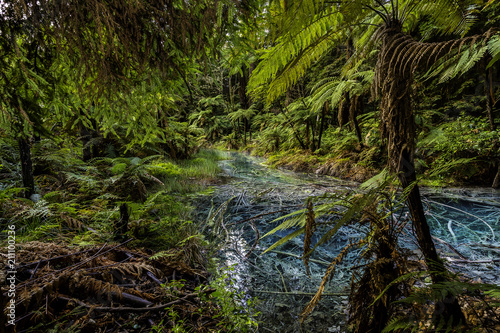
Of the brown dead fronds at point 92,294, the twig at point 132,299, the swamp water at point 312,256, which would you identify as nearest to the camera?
the brown dead fronds at point 92,294

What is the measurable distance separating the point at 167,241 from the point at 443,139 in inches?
→ 176

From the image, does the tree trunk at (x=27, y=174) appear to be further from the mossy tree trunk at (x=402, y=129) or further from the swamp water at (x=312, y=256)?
the mossy tree trunk at (x=402, y=129)

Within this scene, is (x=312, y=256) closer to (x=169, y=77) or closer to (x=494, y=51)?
(x=494, y=51)

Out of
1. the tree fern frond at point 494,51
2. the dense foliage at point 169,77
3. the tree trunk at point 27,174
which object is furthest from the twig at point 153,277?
the tree fern frond at point 494,51

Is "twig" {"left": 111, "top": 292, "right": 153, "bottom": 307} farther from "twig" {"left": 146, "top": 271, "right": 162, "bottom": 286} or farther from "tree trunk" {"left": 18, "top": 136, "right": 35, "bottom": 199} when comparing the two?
"tree trunk" {"left": 18, "top": 136, "right": 35, "bottom": 199}

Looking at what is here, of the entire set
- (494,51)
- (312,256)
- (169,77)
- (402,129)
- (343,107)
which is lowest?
(312,256)

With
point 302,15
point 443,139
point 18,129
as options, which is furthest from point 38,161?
point 443,139

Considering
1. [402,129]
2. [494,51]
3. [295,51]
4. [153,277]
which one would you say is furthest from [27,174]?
[494,51]

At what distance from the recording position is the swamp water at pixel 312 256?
1366mm

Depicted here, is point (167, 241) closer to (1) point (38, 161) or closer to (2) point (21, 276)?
(2) point (21, 276)

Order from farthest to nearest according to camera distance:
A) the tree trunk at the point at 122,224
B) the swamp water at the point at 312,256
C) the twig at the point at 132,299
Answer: the tree trunk at the point at 122,224, the swamp water at the point at 312,256, the twig at the point at 132,299

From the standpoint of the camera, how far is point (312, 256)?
6.56 feet

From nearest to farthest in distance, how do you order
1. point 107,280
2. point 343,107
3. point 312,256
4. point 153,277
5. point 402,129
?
point 402,129 < point 107,280 < point 153,277 < point 312,256 < point 343,107

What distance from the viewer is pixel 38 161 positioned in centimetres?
278
